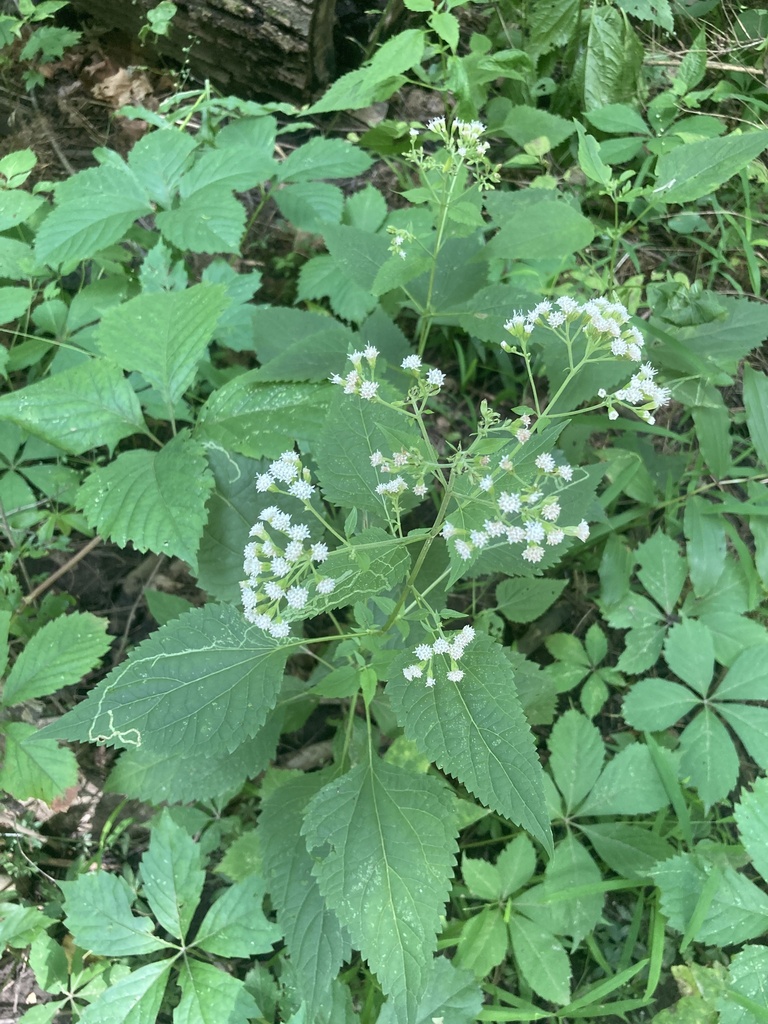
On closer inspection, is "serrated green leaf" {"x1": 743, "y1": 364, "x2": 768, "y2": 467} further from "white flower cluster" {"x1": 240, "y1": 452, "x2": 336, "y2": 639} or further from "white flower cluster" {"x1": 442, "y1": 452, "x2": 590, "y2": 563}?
"white flower cluster" {"x1": 240, "y1": 452, "x2": 336, "y2": 639}

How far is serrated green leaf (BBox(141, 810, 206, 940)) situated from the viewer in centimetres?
184

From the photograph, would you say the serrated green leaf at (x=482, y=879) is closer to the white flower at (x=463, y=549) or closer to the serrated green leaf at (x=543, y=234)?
the white flower at (x=463, y=549)

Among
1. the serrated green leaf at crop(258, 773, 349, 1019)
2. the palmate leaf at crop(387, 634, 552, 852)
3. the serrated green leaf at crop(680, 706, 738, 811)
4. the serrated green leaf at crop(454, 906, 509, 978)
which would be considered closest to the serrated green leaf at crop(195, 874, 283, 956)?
the serrated green leaf at crop(258, 773, 349, 1019)

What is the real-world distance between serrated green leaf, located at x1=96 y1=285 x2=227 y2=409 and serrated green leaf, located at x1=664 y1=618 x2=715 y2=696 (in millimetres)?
1830

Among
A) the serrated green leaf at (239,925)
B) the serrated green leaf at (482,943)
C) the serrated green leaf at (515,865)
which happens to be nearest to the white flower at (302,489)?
the serrated green leaf at (239,925)

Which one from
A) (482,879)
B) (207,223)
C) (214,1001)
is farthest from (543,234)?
(214,1001)

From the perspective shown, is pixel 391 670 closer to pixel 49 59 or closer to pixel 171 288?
pixel 171 288

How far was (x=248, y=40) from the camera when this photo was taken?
9.23ft

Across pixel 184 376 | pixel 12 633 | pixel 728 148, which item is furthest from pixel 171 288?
pixel 728 148

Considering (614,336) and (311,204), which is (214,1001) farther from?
(311,204)

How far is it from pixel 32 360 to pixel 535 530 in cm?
201

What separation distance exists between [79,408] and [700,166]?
2.05 metres

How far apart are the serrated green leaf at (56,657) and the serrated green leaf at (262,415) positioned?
2.40ft

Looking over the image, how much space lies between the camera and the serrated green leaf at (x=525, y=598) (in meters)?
2.13
